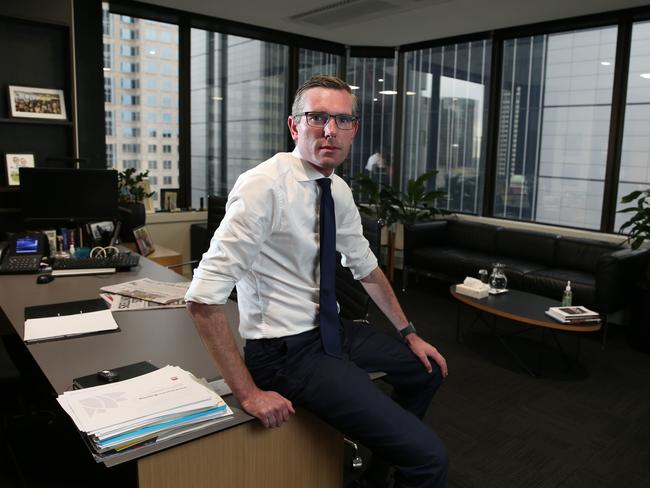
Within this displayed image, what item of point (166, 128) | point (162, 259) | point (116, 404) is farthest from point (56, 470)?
point (166, 128)

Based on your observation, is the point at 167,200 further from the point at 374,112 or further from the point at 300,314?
the point at 300,314

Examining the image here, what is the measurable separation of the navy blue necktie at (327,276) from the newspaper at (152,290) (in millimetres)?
1004

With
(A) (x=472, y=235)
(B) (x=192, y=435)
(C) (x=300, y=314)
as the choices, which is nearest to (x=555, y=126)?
(A) (x=472, y=235)

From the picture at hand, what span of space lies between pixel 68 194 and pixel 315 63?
3.85m

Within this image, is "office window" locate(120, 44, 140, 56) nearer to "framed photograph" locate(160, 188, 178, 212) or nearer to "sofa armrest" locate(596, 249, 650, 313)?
"framed photograph" locate(160, 188, 178, 212)

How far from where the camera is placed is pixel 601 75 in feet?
16.9

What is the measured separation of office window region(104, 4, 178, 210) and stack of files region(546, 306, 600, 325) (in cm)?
396

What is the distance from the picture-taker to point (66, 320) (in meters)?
2.11

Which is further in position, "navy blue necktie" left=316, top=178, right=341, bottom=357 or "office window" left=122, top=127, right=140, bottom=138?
"office window" left=122, top=127, right=140, bottom=138

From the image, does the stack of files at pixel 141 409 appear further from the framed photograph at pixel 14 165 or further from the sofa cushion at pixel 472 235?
the sofa cushion at pixel 472 235

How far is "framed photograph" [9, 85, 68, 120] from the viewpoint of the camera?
386 cm

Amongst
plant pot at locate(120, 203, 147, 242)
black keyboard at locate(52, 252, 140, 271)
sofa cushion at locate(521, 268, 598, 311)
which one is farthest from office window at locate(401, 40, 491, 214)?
black keyboard at locate(52, 252, 140, 271)

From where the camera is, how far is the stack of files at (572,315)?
3408 millimetres

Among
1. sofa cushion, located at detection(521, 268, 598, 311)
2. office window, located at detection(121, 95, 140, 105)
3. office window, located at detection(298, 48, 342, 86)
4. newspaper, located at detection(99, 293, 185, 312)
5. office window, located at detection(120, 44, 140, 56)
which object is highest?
office window, located at detection(298, 48, 342, 86)
